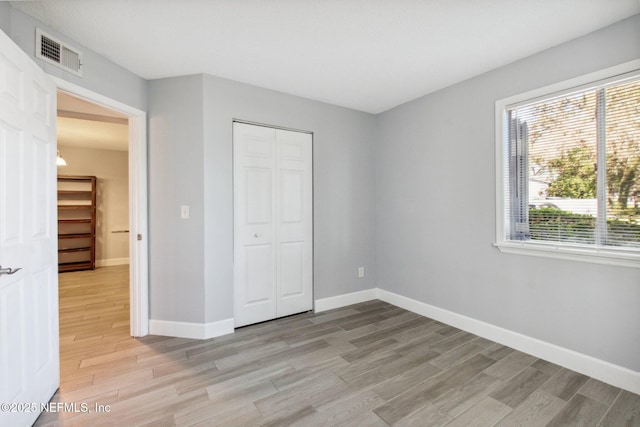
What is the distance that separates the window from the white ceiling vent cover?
3.53 m

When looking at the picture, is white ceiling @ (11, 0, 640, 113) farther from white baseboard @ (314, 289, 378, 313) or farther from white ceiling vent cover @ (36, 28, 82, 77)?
white baseboard @ (314, 289, 378, 313)

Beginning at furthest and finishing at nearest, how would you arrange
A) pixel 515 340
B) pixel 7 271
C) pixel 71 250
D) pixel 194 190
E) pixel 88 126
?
1. pixel 71 250
2. pixel 88 126
3. pixel 194 190
4. pixel 515 340
5. pixel 7 271

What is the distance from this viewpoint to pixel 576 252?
2.16 meters

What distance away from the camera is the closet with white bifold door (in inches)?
119

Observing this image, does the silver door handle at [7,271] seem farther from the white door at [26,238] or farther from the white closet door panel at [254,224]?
the white closet door panel at [254,224]

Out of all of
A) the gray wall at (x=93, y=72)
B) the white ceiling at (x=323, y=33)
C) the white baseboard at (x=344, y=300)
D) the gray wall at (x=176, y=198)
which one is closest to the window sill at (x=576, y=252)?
the white ceiling at (x=323, y=33)

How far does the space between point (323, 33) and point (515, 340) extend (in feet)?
9.94

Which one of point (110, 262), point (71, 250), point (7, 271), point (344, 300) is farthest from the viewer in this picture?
point (110, 262)

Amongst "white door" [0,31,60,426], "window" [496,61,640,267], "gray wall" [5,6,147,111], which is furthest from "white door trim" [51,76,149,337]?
"window" [496,61,640,267]

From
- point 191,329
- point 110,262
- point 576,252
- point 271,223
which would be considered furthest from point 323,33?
point 110,262

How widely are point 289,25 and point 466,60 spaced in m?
1.57

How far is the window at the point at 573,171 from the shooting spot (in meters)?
1.98

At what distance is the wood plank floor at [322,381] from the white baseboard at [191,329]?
8 centimetres

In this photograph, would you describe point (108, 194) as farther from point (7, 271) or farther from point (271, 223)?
point (7, 271)
